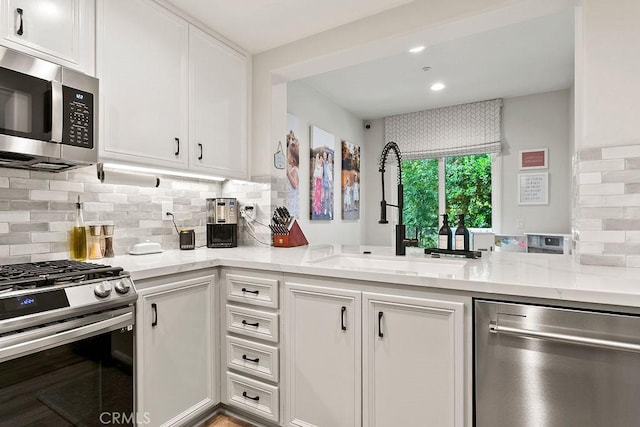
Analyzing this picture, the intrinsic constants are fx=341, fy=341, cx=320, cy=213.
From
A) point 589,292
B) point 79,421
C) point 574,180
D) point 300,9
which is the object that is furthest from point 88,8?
point 574,180

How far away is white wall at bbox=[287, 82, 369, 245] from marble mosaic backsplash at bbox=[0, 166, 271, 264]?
1.09 metres

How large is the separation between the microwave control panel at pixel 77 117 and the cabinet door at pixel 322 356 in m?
1.16

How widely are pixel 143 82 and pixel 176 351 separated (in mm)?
1461

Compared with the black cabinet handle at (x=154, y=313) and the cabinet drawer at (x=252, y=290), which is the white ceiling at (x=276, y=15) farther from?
the black cabinet handle at (x=154, y=313)

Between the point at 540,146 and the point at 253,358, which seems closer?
the point at 253,358

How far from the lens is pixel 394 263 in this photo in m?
1.94

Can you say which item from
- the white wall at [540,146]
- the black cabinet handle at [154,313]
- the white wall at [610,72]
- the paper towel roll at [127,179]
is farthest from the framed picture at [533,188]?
the black cabinet handle at [154,313]

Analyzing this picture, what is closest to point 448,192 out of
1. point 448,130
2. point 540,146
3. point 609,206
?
point 448,130

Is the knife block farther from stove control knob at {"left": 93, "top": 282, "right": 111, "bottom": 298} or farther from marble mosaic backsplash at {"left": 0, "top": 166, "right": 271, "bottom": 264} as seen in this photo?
stove control knob at {"left": 93, "top": 282, "right": 111, "bottom": 298}

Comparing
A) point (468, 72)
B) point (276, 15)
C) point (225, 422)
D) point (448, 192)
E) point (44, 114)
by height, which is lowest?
point (225, 422)

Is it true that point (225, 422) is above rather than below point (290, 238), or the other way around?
below

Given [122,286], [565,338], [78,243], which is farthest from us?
[78,243]

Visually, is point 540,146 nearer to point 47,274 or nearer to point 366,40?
point 366,40

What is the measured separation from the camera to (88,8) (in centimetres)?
166
